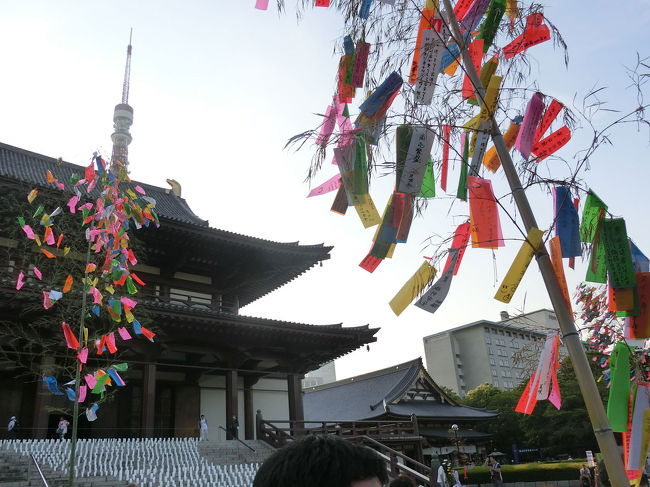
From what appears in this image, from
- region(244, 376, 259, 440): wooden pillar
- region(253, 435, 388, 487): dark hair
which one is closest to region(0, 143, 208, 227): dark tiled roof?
region(244, 376, 259, 440): wooden pillar

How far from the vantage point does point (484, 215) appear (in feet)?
9.32

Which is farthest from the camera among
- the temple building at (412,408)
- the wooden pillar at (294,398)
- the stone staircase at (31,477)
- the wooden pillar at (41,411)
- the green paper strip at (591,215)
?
the temple building at (412,408)

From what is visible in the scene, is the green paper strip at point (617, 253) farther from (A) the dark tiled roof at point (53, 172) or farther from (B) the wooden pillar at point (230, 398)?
(A) the dark tiled roof at point (53, 172)

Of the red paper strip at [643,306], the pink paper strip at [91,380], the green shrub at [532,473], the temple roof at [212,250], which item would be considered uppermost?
the temple roof at [212,250]

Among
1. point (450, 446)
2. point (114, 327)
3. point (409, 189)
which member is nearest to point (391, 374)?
point (450, 446)

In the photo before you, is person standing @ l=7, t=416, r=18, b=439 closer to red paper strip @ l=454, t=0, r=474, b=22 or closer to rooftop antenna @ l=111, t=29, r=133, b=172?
red paper strip @ l=454, t=0, r=474, b=22

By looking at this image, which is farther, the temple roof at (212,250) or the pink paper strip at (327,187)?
the temple roof at (212,250)

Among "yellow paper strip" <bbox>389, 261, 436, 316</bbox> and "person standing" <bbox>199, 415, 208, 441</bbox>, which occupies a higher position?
"yellow paper strip" <bbox>389, 261, 436, 316</bbox>

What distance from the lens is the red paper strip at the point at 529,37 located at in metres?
3.04

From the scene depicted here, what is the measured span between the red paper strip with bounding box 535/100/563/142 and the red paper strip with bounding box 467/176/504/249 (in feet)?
1.44

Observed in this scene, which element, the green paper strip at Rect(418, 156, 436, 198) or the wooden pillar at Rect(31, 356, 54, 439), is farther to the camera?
the wooden pillar at Rect(31, 356, 54, 439)

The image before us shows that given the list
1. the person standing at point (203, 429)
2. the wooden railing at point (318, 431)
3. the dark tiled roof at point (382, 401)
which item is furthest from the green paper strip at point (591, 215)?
the dark tiled roof at point (382, 401)

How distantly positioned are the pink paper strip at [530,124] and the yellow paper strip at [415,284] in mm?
849

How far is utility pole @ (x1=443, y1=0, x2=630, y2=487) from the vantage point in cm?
196
